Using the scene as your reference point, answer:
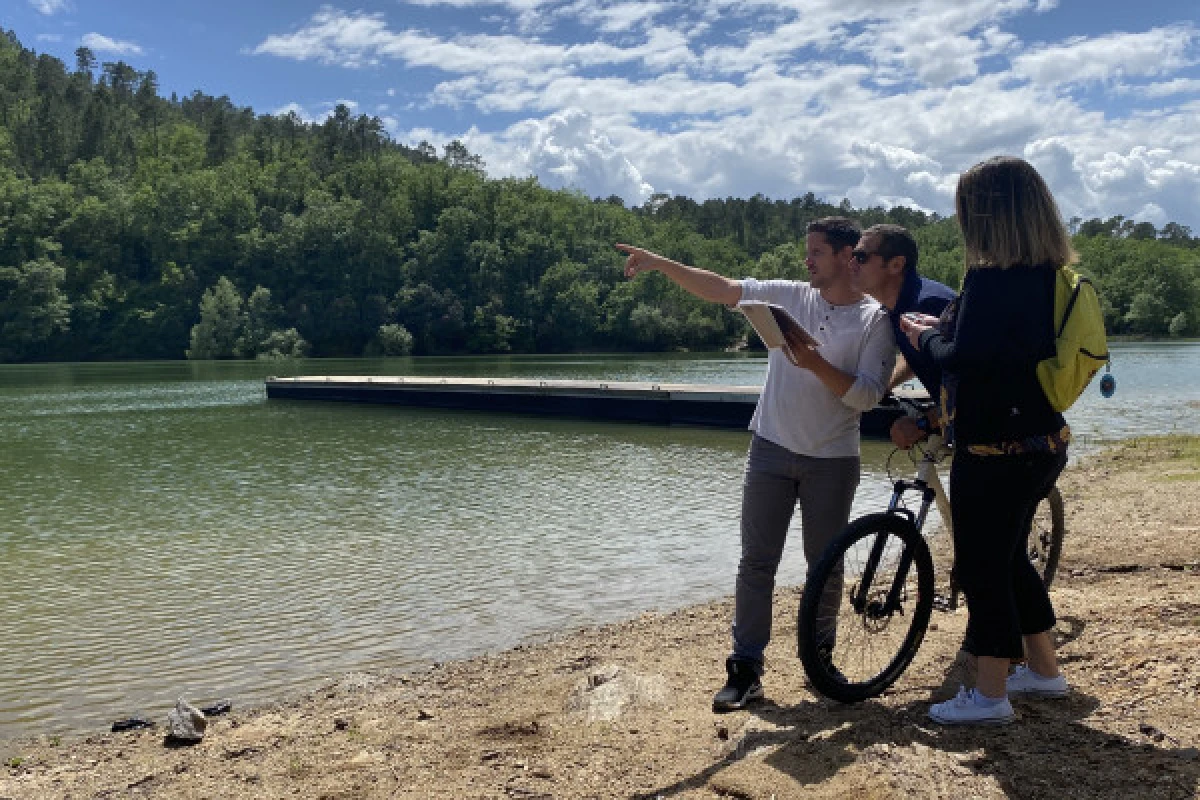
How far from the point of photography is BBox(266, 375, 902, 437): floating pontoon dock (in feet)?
71.5

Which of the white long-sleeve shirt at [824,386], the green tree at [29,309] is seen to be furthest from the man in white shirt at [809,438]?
the green tree at [29,309]

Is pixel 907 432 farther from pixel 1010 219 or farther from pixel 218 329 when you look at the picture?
pixel 218 329

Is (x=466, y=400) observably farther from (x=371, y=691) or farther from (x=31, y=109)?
(x=31, y=109)

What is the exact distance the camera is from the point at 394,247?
96.9m

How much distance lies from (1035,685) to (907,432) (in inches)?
42.1

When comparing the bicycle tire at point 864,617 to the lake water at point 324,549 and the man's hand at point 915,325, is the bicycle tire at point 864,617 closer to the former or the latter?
the man's hand at point 915,325

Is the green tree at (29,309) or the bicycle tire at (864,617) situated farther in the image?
the green tree at (29,309)

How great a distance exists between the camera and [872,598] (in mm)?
3891

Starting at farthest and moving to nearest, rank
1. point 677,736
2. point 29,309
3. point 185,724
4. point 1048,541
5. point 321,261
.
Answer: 1. point 321,261
2. point 29,309
3. point 1048,541
4. point 185,724
5. point 677,736

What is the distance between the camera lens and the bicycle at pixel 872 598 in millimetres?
3631

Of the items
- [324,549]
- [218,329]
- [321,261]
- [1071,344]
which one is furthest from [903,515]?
[321,261]

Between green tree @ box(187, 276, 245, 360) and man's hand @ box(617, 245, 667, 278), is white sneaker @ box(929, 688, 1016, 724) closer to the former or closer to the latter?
man's hand @ box(617, 245, 667, 278)

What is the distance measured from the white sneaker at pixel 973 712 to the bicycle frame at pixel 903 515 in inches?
21.3

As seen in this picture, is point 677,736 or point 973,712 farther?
point 677,736
